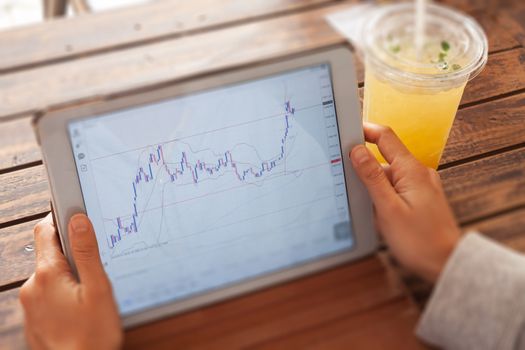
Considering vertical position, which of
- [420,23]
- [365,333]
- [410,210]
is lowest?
[365,333]

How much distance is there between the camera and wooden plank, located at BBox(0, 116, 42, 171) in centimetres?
96

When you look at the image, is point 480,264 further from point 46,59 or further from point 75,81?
point 46,59

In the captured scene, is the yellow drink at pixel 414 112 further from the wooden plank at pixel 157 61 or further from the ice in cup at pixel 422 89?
the wooden plank at pixel 157 61

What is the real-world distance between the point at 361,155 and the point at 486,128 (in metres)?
0.31

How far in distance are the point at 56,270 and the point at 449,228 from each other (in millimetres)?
450

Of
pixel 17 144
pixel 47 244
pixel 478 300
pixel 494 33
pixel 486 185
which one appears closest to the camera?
pixel 478 300

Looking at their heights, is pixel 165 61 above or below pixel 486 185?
above

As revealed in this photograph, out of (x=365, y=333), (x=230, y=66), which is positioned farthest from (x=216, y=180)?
(x=365, y=333)

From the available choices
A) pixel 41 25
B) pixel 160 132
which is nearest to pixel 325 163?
pixel 160 132

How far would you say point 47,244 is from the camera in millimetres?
742

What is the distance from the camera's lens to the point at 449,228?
0.70 metres

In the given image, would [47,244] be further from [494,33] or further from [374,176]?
[494,33]

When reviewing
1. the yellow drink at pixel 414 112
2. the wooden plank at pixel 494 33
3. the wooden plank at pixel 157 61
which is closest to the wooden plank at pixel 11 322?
the wooden plank at pixel 157 61

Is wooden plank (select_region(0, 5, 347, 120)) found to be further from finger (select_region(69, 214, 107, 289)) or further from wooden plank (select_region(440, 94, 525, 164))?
finger (select_region(69, 214, 107, 289))
